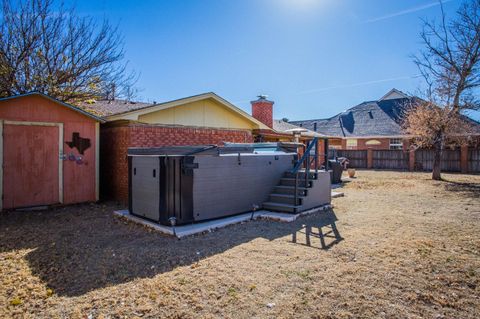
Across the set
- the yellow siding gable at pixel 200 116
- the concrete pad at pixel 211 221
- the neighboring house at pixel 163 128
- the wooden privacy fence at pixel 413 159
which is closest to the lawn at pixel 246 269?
the concrete pad at pixel 211 221

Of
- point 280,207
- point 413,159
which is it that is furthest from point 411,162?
point 280,207

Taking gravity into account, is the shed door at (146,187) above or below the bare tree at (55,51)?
below

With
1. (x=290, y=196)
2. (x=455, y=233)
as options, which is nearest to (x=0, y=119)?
(x=290, y=196)

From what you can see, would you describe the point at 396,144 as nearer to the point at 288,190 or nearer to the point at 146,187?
the point at 288,190

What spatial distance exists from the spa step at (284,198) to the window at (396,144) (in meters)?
19.6

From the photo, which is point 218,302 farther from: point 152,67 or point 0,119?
point 152,67

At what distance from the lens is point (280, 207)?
21.4 ft

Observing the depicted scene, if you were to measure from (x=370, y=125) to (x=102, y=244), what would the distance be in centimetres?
2436

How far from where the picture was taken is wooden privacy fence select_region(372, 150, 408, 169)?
21.1 m

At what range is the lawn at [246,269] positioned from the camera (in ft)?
8.89

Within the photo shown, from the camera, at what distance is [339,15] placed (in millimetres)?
9203

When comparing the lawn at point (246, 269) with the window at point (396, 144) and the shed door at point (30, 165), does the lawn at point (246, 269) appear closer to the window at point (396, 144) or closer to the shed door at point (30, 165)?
the shed door at point (30, 165)

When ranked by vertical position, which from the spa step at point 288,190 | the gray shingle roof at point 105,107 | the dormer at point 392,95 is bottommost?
the spa step at point 288,190

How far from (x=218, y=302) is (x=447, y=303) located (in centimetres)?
213
